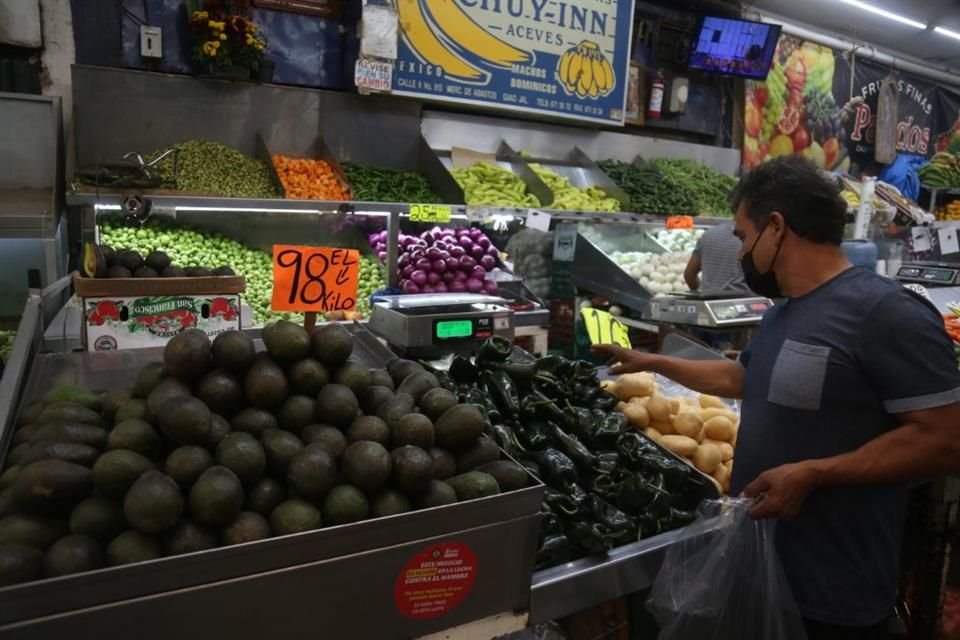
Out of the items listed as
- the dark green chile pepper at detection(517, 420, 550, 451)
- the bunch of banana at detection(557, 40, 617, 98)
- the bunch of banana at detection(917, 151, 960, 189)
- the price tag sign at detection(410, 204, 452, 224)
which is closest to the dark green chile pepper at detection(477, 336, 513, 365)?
the dark green chile pepper at detection(517, 420, 550, 451)

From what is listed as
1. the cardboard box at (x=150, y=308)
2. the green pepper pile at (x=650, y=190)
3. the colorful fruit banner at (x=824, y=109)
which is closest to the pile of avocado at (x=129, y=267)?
the cardboard box at (x=150, y=308)

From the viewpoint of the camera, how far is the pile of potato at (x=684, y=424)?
93.3 inches

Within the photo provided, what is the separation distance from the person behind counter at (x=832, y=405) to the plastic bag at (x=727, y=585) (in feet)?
0.31

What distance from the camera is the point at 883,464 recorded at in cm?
177

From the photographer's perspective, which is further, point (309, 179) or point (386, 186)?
point (386, 186)

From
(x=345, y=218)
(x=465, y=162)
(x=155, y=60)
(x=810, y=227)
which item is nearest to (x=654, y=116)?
(x=465, y=162)

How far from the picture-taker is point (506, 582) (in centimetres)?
145

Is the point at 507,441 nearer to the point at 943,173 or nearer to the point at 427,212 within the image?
the point at 427,212

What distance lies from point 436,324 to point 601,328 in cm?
83

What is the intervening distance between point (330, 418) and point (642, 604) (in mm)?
1308

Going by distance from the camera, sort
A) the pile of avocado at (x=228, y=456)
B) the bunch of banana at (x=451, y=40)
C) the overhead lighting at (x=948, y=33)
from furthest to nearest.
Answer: the overhead lighting at (x=948, y=33) < the bunch of banana at (x=451, y=40) < the pile of avocado at (x=228, y=456)

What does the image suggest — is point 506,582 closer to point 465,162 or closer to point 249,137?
point 249,137

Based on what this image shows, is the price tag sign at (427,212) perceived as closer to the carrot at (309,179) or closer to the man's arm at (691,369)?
the carrot at (309,179)

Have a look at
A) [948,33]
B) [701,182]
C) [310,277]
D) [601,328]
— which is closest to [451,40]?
[701,182]
